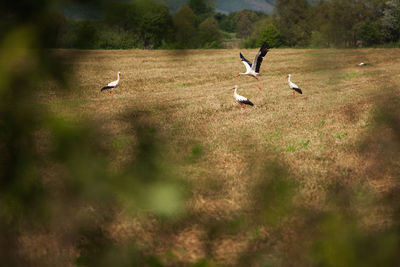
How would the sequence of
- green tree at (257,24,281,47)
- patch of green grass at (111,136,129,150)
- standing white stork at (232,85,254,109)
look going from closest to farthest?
patch of green grass at (111,136,129,150) < green tree at (257,24,281,47) < standing white stork at (232,85,254,109)

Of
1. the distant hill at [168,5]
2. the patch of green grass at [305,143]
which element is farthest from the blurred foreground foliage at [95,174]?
the patch of green grass at [305,143]

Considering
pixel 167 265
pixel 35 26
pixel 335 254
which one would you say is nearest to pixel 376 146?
pixel 335 254

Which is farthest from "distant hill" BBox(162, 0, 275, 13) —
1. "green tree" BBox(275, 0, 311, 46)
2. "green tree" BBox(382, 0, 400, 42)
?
"green tree" BBox(382, 0, 400, 42)

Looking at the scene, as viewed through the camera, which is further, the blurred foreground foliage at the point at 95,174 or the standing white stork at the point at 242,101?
the standing white stork at the point at 242,101

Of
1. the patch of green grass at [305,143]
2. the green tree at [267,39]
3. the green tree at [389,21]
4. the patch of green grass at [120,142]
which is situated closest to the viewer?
the patch of green grass at [120,142]

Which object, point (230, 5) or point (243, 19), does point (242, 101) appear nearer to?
point (243, 19)

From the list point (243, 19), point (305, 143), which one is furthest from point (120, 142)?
point (305, 143)

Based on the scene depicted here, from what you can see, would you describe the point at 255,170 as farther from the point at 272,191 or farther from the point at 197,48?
the point at 197,48

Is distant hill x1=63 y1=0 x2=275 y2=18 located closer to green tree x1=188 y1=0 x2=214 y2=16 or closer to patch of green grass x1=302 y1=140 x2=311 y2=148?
green tree x1=188 y1=0 x2=214 y2=16

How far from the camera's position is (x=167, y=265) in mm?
1871

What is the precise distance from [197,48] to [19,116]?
0.43m

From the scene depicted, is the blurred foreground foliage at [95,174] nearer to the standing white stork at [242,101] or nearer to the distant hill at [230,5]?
the distant hill at [230,5]

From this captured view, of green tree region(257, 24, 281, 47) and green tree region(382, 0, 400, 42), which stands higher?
green tree region(382, 0, 400, 42)

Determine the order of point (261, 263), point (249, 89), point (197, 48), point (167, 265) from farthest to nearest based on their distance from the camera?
point (249, 89)
point (167, 265)
point (261, 263)
point (197, 48)
